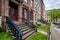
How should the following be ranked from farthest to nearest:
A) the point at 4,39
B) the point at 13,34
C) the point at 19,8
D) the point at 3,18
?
the point at 19,8 → the point at 3,18 → the point at 13,34 → the point at 4,39

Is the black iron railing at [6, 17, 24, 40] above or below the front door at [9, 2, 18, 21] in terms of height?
below

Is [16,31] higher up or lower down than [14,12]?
lower down

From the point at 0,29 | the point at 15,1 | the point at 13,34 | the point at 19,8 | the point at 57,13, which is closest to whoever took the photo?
the point at 13,34

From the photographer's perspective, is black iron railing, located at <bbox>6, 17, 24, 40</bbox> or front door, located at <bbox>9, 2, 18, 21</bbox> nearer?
black iron railing, located at <bbox>6, 17, 24, 40</bbox>

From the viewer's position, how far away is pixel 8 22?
11.9m

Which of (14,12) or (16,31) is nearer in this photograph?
(16,31)

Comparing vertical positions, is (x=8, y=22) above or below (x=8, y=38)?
above

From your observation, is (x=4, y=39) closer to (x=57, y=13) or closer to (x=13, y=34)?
(x=13, y=34)

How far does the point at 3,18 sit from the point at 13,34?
8.09 ft

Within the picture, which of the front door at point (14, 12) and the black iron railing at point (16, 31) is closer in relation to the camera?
the black iron railing at point (16, 31)

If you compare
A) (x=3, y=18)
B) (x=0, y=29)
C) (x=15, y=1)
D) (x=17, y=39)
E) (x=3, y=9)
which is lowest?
(x=17, y=39)

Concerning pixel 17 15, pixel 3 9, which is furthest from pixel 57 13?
pixel 3 9

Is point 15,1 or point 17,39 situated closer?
point 17,39

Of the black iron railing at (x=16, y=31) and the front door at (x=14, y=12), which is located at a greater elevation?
the front door at (x=14, y=12)
